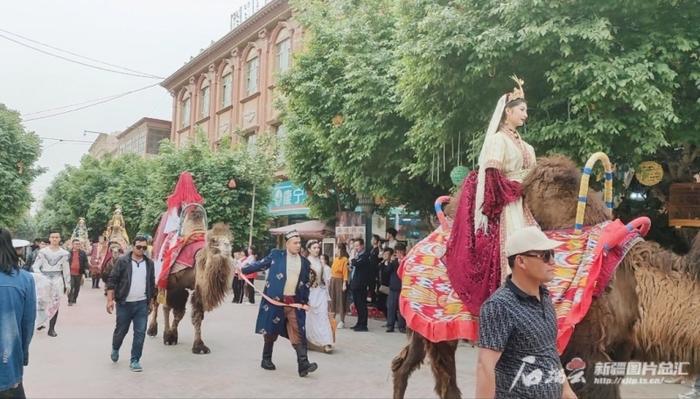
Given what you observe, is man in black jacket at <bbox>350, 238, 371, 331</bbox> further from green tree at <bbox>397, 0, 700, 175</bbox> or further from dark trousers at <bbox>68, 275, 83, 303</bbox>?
dark trousers at <bbox>68, 275, 83, 303</bbox>

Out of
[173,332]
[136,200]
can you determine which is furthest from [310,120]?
[136,200]

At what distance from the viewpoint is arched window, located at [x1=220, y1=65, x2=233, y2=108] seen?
33375mm

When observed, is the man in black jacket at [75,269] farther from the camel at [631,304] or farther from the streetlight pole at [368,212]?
the camel at [631,304]

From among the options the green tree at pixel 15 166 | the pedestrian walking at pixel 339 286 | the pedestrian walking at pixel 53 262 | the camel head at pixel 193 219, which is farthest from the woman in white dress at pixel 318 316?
the green tree at pixel 15 166

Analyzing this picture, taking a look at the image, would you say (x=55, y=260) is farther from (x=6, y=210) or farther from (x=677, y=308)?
(x=6, y=210)

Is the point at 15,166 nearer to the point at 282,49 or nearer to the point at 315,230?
the point at 282,49

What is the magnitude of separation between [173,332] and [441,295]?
6563 millimetres

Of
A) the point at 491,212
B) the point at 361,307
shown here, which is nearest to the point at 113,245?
the point at 361,307

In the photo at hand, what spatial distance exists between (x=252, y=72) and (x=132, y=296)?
80.5 feet

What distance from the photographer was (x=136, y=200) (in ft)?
102

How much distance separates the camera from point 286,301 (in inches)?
327

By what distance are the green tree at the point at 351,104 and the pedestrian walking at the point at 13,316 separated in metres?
7.84

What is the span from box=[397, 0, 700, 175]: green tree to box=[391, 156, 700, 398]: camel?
376cm

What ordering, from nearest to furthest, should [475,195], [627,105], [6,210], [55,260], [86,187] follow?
1. [475,195]
2. [627,105]
3. [55,260]
4. [6,210]
5. [86,187]
